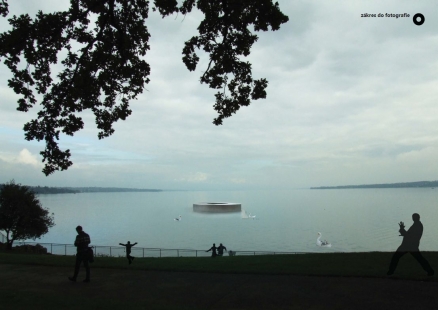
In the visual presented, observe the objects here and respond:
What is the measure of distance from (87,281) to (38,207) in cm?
3894

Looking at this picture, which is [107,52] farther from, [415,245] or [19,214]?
[19,214]

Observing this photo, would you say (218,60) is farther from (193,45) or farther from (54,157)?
(54,157)

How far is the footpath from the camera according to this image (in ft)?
26.9

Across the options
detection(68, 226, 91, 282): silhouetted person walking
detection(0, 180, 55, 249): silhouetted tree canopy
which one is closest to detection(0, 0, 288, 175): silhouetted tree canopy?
detection(68, 226, 91, 282): silhouetted person walking

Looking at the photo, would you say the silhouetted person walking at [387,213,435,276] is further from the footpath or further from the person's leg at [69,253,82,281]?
the person's leg at [69,253,82,281]

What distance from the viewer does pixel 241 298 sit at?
8805mm

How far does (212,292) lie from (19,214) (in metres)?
41.5

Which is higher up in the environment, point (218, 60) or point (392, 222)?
point (218, 60)

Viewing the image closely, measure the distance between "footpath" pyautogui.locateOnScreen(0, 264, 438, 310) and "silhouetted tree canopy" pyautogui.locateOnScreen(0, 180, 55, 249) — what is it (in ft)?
116

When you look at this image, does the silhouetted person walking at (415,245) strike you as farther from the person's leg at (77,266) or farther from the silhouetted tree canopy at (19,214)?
the silhouetted tree canopy at (19,214)

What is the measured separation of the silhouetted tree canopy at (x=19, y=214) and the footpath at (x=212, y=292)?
35.3 m

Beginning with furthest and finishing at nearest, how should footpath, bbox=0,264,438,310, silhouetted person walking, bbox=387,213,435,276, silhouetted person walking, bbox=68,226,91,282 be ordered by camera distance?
silhouetted person walking, bbox=68,226,91,282 < silhouetted person walking, bbox=387,213,435,276 < footpath, bbox=0,264,438,310

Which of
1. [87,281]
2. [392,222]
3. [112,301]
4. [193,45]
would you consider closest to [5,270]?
[87,281]

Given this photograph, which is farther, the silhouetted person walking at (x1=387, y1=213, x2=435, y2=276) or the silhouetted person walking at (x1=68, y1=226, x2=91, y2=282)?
the silhouetted person walking at (x1=68, y1=226, x2=91, y2=282)
